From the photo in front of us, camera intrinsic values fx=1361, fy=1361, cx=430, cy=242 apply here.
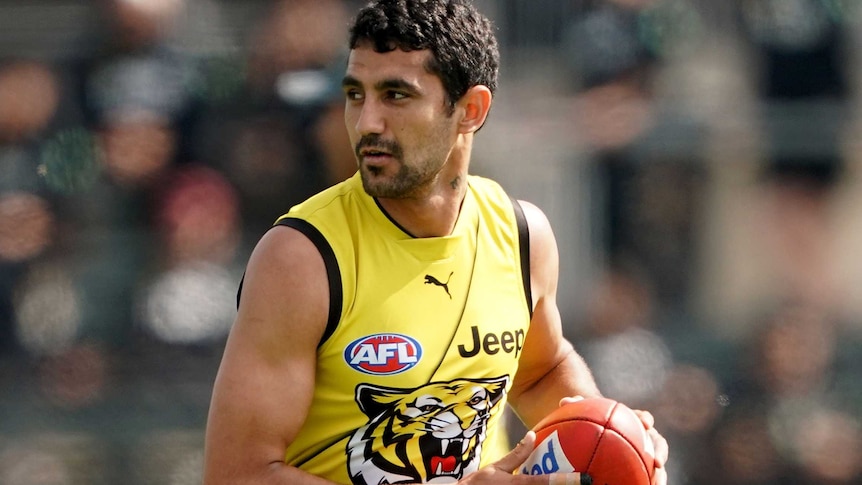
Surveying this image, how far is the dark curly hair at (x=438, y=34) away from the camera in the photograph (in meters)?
3.99

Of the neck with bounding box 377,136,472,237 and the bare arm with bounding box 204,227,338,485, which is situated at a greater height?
the neck with bounding box 377,136,472,237

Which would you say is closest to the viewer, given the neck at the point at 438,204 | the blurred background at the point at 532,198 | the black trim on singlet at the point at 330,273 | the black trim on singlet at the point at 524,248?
the black trim on singlet at the point at 330,273

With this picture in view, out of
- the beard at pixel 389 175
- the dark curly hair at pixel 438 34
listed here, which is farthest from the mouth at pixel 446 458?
the dark curly hair at pixel 438 34

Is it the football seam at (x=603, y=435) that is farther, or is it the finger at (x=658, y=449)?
the finger at (x=658, y=449)

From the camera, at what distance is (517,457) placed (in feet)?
12.5

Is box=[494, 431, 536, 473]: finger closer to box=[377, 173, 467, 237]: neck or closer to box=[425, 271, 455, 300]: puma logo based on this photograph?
box=[425, 271, 455, 300]: puma logo

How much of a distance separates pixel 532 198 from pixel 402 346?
332 cm

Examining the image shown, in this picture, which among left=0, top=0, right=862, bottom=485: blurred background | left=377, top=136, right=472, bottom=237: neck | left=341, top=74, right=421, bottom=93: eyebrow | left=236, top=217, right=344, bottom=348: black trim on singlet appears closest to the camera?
left=236, top=217, right=344, bottom=348: black trim on singlet

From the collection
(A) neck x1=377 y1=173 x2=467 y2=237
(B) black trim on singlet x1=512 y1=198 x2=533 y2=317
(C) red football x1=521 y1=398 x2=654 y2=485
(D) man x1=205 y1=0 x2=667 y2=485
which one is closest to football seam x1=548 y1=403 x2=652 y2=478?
(C) red football x1=521 y1=398 x2=654 y2=485

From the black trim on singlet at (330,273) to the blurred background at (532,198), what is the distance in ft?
9.92

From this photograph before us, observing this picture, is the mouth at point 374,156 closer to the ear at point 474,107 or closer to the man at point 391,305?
the man at point 391,305

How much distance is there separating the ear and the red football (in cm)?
93

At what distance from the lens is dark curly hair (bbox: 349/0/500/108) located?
157 inches

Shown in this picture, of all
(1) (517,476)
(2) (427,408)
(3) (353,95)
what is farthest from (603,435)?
(3) (353,95)
